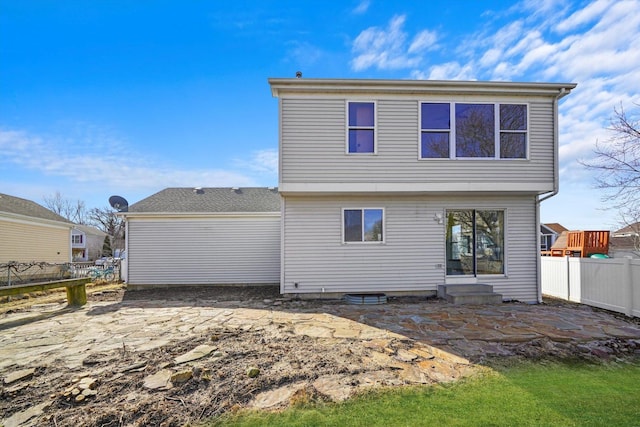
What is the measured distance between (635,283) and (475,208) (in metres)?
3.67

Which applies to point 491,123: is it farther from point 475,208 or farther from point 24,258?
point 24,258

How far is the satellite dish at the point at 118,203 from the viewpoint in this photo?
11.4 m

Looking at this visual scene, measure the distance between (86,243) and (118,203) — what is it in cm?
3238

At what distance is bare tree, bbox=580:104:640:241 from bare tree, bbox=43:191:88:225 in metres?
52.0

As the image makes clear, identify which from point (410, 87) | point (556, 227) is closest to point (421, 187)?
point (410, 87)

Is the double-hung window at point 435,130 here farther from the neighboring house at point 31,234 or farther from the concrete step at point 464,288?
the neighboring house at point 31,234

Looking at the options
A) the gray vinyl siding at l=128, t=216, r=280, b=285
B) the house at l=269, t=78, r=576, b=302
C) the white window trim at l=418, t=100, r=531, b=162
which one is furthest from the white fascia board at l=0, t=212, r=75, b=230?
the white window trim at l=418, t=100, r=531, b=162

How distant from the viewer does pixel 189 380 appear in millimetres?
3570

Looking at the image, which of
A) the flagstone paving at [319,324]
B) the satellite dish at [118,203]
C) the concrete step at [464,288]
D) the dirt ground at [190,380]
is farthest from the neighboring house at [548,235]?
the satellite dish at [118,203]

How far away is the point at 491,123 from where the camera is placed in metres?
8.24

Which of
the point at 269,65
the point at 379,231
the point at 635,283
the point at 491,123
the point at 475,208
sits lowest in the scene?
the point at 635,283

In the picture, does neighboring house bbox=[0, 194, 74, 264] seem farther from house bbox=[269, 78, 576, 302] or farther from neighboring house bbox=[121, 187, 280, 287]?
house bbox=[269, 78, 576, 302]

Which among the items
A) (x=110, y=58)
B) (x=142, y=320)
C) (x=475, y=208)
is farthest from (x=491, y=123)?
(x=110, y=58)

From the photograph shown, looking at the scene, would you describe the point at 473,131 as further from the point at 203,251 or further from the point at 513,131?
the point at 203,251
